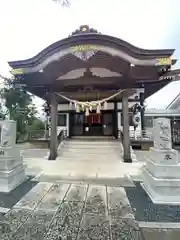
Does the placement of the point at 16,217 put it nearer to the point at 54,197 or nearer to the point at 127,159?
the point at 54,197

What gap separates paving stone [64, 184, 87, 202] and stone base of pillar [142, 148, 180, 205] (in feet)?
4.61

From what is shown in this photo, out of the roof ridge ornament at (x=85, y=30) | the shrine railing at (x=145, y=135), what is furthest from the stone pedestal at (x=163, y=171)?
the shrine railing at (x=145, y=135)

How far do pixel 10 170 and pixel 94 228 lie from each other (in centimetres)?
266

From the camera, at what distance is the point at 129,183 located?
4.39m

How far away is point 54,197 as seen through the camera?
136 inches

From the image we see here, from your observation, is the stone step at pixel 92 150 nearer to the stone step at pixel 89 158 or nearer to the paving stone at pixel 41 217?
the stone step at pixel 89 158

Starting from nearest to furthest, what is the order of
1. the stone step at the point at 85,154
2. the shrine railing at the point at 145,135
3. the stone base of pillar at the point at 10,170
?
the stone base of pillar at the point at 10,170
the stone step at the point at 85,154
the shrine railing at the point at 145,135

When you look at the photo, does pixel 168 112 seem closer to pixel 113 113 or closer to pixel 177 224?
pixel 113 113

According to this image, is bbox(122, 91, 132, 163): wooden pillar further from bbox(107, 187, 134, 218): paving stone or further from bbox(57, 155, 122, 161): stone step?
bbox(107, 187, 134, 218): paving stone

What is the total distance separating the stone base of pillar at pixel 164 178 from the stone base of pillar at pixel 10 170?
3.13 m

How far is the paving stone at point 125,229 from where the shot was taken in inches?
86.6

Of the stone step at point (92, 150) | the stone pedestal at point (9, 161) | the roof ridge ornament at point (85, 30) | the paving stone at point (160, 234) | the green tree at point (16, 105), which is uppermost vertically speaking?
the roof ridge ornament at point (85, 30)

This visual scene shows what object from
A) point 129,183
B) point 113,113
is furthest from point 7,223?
point 113,113

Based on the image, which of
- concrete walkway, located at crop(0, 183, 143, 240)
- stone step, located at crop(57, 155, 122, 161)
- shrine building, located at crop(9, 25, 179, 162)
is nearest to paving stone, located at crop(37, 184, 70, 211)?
concrete walkway, located at crop(0, 183, 143, 240)
